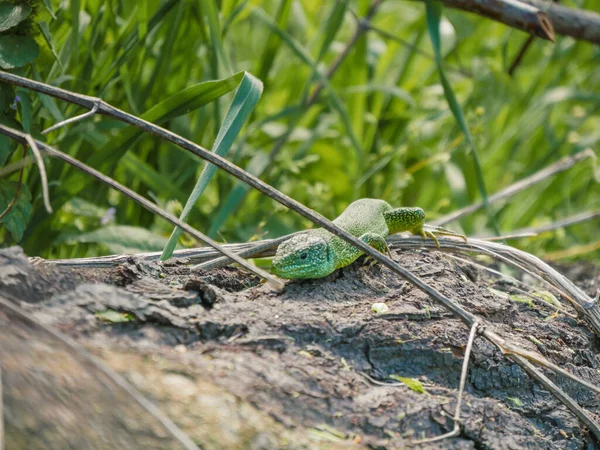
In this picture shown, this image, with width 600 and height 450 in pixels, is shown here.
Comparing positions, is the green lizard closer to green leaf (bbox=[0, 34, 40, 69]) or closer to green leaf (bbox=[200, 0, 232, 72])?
green leaf (bbox=[200, 0, 232, 72])

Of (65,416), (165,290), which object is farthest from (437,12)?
(65,416)

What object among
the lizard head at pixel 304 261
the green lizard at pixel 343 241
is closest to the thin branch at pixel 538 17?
the green lizard at pixel 343 241

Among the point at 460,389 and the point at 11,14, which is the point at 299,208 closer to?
the point at 460,389

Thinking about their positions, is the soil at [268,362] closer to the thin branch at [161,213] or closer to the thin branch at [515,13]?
the thin branch at [161,213]

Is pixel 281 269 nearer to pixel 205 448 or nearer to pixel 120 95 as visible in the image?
pixel 205 448

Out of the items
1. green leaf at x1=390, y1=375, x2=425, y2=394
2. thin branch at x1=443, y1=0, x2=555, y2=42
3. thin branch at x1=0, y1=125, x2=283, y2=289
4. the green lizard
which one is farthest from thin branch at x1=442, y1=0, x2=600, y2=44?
thin branch at x1=0, y1=125, x2=283, y2=289
